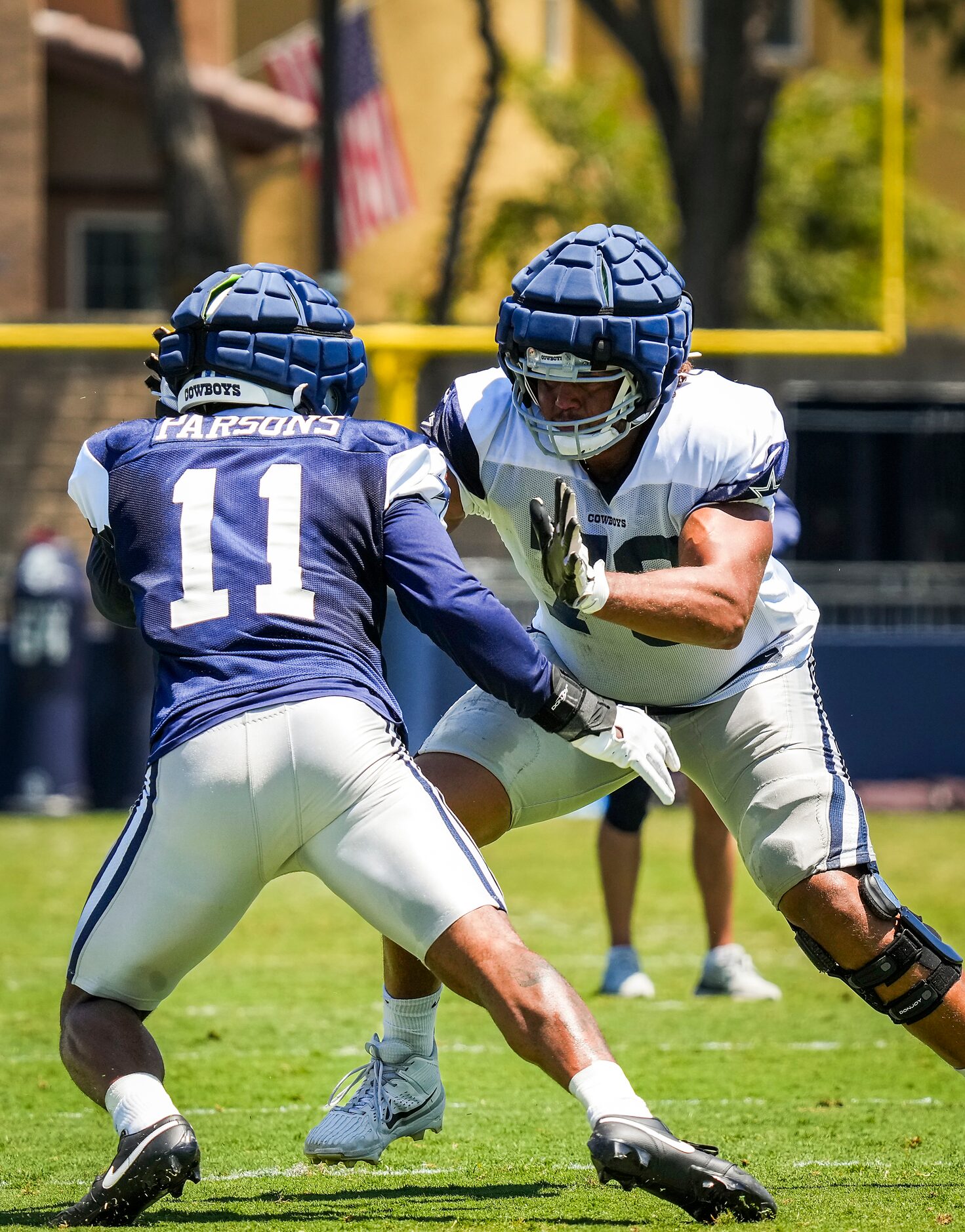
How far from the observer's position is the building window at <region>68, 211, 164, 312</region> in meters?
19.9

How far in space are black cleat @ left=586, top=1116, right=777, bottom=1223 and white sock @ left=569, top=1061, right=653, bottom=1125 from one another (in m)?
0.02

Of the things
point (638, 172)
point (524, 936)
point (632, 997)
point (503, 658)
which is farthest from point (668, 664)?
point (638, 172)

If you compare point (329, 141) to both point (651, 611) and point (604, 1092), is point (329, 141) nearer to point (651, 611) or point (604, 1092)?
point (651, 611)

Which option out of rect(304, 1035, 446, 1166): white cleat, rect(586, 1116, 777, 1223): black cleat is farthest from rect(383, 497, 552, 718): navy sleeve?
rect(304, 1035, 446, 1166): white cleat

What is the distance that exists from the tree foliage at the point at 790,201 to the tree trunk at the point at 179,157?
37.8 feet

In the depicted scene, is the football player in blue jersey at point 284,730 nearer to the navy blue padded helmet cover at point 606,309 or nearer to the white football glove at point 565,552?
the white football glove at point 565,552

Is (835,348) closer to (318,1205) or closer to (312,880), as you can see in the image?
(312,880)

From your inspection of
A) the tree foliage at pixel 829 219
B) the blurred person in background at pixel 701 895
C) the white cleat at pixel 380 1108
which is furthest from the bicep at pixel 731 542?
the tree foliage at pixel 829 219

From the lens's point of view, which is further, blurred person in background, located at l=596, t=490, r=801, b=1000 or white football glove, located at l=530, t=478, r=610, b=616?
blurred person in background, located at l=596, t=490, r=801, b=1000

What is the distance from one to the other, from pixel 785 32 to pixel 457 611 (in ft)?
93.7

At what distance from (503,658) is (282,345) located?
741 mm

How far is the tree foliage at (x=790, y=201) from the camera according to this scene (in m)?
26.3

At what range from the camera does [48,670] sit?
35.3ft

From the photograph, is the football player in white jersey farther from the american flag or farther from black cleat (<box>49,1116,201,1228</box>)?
the american flag
